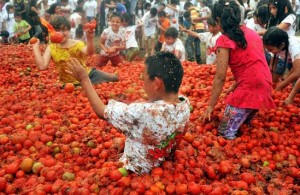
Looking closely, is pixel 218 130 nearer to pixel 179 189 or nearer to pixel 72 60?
pixel 179 189

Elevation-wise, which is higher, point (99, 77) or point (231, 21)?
point (231, 21)

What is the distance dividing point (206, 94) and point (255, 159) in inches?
77.5

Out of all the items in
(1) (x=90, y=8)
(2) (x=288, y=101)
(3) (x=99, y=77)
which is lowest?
(3) (x=99, y=77)

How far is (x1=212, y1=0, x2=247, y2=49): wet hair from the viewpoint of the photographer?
3.65m

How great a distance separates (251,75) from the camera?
3.83m

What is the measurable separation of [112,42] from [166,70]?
6.06 meters

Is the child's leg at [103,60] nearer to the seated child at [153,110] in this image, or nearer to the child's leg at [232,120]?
the child's leg at [232,120]

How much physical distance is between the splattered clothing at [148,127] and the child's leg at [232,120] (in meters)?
1.28

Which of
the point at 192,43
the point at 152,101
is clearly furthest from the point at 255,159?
the point at 192,43

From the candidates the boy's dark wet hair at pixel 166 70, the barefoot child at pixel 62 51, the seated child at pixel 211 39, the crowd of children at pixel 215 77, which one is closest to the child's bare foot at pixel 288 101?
the crowd of children at pixel 215 77

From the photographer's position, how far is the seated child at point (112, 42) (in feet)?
27.0

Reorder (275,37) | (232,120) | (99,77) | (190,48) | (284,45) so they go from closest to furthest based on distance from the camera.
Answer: (232,120)
(275,37)
(284,45)
(99,77)
(190,48)

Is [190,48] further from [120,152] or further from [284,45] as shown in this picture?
[120,152]

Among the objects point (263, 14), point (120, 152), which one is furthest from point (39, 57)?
point (263, 14)
